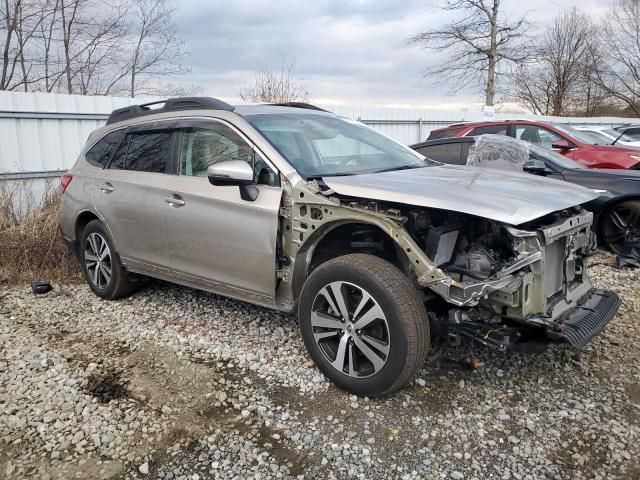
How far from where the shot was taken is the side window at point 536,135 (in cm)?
884

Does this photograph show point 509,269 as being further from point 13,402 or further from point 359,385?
point 13,402

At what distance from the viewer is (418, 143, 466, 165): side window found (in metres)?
7.52

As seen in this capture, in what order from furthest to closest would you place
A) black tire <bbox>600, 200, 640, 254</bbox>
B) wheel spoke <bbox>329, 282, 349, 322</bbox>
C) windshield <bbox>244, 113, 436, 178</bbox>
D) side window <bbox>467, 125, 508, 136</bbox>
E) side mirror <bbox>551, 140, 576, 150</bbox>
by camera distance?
side window <bbox>467, 125, 508, 136</bbox>
side mirror <bbox>551, 140, 576, 150</bbox>
black tire <bbox>600, 200, 640, 254</bbox>
windshield <bbox>244, 113, 436, 178</bbox>
wheel spoke <bbox>329, 282, 349, 322</bbox>

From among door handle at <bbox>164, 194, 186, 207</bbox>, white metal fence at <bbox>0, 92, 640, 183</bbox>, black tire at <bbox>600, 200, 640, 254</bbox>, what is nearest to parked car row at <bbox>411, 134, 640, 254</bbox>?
black tire at <bbox>600, 200, 640, 254</bbox>

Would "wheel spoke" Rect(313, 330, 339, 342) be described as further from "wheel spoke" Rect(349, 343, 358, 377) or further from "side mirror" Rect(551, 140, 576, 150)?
"side mirror" Rect(551, 140, 576, 150)

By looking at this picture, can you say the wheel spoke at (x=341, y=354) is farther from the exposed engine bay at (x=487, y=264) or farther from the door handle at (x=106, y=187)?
the door handle at (x=106, y=187)

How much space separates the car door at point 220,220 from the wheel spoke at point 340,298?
0.56m

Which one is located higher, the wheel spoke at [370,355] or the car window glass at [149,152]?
the car window glass at [149,152]

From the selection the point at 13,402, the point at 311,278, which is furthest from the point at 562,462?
the point at 13,402

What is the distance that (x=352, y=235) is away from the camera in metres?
3.48

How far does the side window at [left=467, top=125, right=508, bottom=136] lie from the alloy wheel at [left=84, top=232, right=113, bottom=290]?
6.77 meters

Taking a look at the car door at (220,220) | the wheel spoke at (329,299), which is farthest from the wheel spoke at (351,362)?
the car door at (220,220)

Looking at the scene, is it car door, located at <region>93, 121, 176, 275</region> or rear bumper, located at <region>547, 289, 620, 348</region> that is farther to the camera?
car door, located at <region>93, 121, 176, 275</region>

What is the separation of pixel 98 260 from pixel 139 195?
110 centimetres
